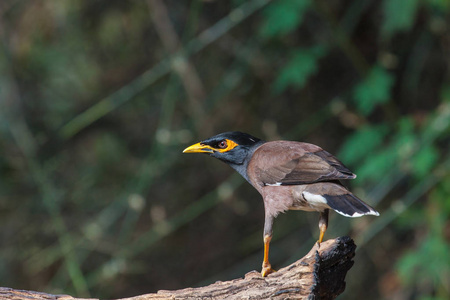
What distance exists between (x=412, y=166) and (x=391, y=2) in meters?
1.40

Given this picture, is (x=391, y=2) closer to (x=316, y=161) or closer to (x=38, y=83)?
(x=316, y=161)

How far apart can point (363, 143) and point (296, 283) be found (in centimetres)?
288

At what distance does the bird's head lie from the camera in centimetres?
330

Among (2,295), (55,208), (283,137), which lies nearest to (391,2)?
(283,137)

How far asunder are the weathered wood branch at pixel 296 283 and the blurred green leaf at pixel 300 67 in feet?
9.69

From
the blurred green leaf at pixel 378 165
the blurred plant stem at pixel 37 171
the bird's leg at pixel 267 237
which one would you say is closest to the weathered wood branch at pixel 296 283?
the bird's leg at pixel 267 237

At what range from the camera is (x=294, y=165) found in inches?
122

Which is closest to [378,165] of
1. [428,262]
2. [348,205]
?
[428,262]

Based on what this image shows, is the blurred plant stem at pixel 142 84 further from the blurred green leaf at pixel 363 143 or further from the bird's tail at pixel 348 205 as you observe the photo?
the bird's tail at pixel 348 205

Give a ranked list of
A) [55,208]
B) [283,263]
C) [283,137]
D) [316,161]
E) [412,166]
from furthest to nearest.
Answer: [283,263] → [283,137] → [55,208] → [412,166] → [316,161]

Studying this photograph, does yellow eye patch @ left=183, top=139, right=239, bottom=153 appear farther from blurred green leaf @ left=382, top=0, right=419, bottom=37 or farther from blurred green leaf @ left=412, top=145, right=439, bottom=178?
blurred green leaf @ left=382, top=0, right=419, bottom=37

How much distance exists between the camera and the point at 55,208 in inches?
224

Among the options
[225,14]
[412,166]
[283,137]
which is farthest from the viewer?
[225,14]

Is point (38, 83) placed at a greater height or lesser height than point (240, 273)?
greater
